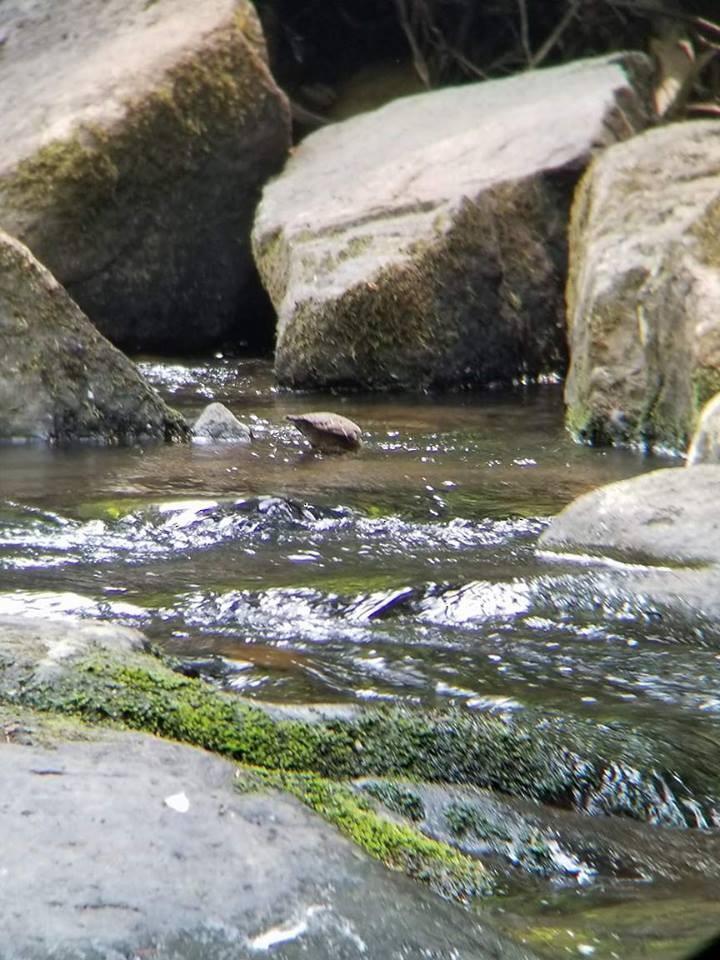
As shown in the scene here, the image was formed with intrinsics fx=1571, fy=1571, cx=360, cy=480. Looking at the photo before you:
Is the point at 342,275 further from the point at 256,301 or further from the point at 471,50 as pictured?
the point at 471,50

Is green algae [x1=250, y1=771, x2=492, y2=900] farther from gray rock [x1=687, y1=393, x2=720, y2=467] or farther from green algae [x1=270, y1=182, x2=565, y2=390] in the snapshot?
green algae [x1=270, y1=182, x2=565, y2=390]

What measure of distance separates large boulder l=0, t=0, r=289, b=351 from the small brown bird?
3.27 metres

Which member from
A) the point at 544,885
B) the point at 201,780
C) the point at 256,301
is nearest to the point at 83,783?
the point at 201,780

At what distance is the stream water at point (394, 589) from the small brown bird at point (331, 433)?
0.06 metres

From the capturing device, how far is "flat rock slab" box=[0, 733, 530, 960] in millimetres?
1678

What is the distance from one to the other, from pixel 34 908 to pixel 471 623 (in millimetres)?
2059

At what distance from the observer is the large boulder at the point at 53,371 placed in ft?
20.3

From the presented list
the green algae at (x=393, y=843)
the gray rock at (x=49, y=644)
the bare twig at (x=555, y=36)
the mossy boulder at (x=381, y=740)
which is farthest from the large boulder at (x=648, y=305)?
the bare twig at (x=555, y=36)

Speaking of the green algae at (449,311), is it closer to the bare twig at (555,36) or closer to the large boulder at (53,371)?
the large boulder at (53,371)

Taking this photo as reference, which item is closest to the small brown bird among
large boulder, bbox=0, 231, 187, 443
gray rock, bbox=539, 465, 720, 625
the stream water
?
the stream water

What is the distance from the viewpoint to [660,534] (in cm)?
398

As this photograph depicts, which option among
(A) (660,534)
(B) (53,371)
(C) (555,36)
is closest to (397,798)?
(A) (660,534)

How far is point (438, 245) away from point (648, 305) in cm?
158

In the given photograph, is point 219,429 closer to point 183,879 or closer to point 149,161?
point 149,161
